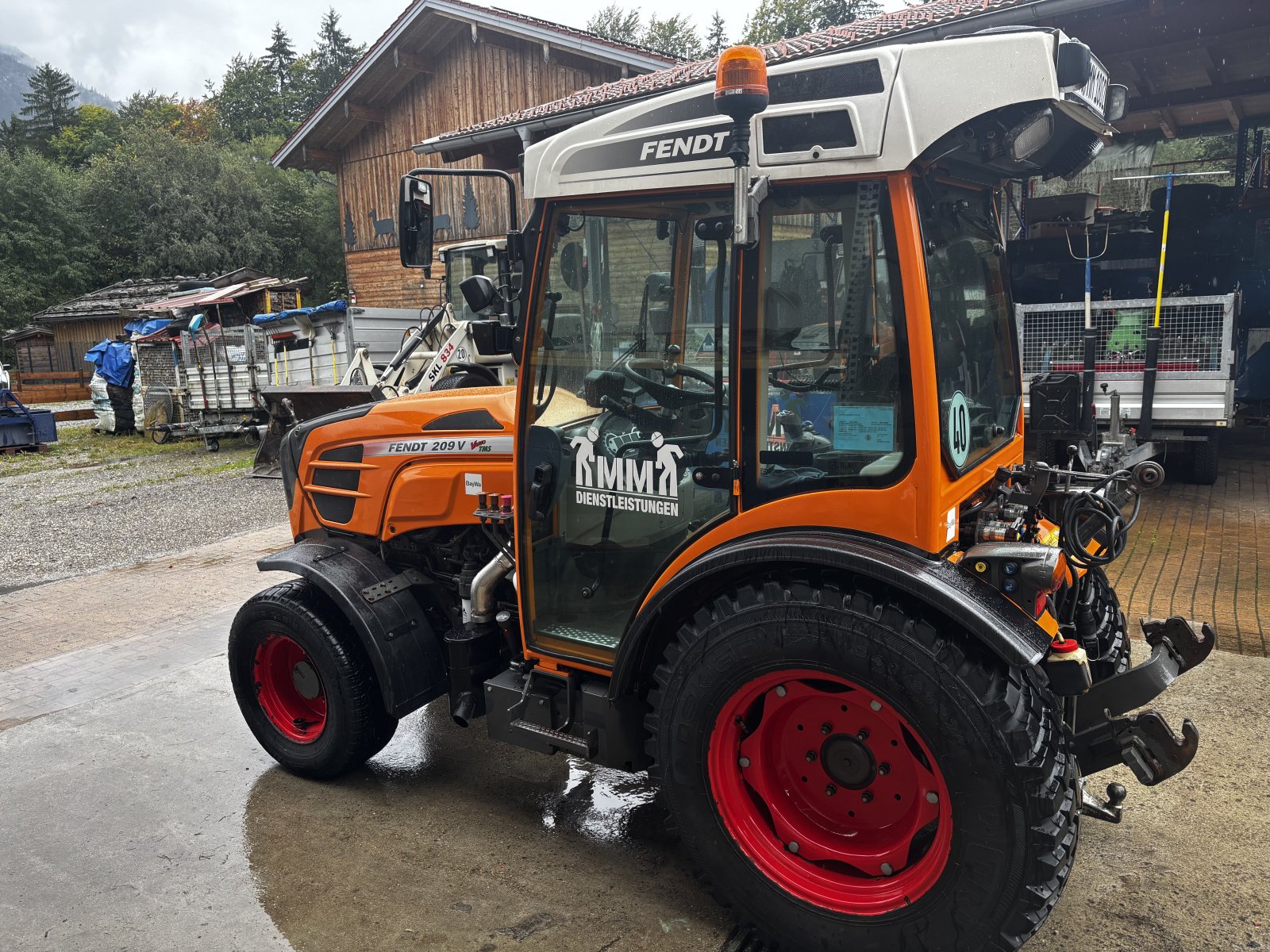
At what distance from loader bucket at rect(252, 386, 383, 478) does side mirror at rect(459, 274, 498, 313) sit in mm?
7838

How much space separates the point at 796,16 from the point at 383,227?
32356 mm

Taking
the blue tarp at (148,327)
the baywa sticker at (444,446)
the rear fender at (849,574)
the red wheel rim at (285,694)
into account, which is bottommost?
the red wheel rim at (285,694)

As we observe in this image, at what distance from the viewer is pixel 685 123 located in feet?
8.38

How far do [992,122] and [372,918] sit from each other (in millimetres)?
2968

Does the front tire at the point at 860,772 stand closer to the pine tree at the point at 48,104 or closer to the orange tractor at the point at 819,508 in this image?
the orange tractor at the point at 819,508

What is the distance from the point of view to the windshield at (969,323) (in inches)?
96.4

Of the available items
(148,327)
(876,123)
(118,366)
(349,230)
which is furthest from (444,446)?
(349,230)

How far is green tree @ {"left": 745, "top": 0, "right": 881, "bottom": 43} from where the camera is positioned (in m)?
43.6

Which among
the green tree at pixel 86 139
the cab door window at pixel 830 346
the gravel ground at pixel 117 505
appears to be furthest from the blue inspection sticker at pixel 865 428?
the green tree at pixel 86 139

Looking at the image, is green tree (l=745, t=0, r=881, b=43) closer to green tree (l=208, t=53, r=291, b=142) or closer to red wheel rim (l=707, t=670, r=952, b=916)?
green tree (l=208, t=53, r=291, b=142)

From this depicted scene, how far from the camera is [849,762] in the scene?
2553mm

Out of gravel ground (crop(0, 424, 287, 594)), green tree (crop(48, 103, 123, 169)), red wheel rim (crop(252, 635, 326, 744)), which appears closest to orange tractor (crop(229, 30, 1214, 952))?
red wheel rim (crop(252, 635, 326, 744))

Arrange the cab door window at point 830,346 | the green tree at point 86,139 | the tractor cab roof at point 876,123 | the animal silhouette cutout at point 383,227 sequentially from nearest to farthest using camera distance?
1. the tractor cab roof at point 876,123
2. the cab door window at point 830,346
3. the animal silhouette cutout at point 383,227
4. the green tree at point 86,139

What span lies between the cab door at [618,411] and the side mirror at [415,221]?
49 centimetres
